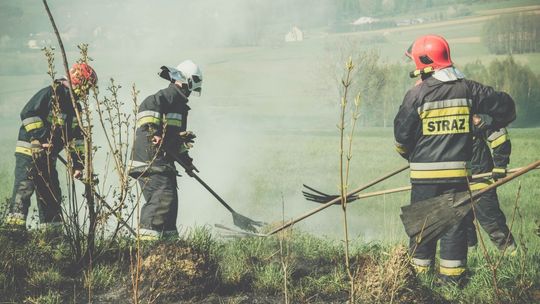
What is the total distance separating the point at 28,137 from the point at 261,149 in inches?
533

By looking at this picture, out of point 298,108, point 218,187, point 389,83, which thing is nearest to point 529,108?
point 389,83

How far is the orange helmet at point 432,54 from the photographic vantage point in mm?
4480

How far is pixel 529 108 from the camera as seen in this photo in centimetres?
2769

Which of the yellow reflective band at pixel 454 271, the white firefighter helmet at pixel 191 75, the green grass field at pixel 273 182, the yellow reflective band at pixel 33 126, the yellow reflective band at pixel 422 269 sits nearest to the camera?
the green grass field at pixel 273 182

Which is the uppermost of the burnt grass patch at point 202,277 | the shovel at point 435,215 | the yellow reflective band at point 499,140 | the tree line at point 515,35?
the tree line at point 515,35

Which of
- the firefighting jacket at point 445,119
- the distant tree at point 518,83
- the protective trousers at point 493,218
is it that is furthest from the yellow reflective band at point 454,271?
the distant tree at point 518,83

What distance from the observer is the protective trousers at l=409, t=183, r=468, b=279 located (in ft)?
13.9

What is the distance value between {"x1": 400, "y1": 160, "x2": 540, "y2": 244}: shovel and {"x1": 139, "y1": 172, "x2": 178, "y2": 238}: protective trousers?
8.55 ft

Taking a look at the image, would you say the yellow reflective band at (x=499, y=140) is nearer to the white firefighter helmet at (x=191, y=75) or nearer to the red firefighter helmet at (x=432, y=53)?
the red firefighter helmet at (x=432, y=53)

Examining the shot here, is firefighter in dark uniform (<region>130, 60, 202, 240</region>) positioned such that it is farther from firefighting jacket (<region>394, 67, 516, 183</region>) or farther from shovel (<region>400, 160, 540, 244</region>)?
shovel (<region>400, 160, 540, 244</region>)

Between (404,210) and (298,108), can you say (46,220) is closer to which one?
(404,210)

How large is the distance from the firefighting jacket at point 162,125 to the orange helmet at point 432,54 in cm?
246

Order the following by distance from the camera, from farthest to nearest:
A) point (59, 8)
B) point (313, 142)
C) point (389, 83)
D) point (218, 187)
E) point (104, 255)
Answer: point (389, 83)
point (59, 8)
point (313, 142)
point (218, 187)
point (104, 255)

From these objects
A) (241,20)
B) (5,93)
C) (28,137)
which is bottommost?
(28,137)
